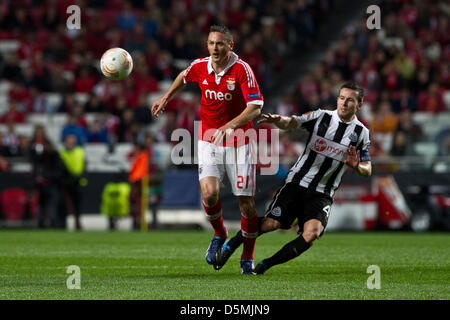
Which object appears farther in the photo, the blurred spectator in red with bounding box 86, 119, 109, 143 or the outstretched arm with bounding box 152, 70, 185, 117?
the blurred spectator in red with bounding box 86, 119, 109, 143

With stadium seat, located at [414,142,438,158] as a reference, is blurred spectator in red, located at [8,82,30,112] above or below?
above

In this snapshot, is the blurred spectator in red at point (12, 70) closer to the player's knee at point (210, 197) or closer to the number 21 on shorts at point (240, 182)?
the player's knee at point (210, 197)

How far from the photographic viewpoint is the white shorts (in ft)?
27.7

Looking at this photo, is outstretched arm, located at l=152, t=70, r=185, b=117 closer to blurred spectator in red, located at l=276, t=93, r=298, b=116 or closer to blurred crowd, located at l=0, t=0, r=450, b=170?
blurred crowd, located at l=0, t=0, r=450, b=170

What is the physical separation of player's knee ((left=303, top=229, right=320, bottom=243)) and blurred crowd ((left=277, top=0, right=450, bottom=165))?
31.4ft

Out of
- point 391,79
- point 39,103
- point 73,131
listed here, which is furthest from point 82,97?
point 391,79

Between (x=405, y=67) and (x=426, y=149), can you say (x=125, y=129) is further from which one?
(x=405, y=67)

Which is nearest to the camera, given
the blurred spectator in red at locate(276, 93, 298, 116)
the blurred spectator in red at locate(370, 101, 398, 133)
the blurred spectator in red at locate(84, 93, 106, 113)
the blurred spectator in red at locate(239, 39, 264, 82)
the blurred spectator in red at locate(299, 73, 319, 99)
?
the blurred spectator in red at locate(370, 101, 398, 133)

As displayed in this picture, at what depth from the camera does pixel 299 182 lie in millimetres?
8562

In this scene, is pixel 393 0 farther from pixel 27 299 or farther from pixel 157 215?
pixel 27 299

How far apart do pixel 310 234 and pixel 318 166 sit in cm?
73

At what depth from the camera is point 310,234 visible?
8.19 metres

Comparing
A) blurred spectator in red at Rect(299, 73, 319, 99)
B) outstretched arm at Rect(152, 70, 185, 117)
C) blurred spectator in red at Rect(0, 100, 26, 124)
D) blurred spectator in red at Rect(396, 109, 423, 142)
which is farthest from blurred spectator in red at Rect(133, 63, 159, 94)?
outstretched arm at Rect(152, 70, 185, 117)
